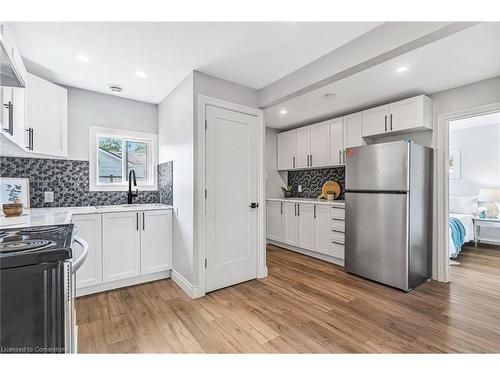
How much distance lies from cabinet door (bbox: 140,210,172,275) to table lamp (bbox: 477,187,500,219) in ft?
18.4

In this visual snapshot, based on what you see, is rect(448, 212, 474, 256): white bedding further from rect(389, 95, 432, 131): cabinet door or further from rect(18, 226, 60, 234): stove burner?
rect(18, 226, 60, 234): stove burner

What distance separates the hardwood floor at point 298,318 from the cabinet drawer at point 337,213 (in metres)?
0.83

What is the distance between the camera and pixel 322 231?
364cm

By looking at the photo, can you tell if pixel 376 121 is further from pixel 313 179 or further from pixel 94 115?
pixel 94 115

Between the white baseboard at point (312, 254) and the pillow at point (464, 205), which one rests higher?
the pillow at point (464, 205)

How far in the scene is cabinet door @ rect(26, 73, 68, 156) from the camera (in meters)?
2.25

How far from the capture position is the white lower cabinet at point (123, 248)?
2.49 meters

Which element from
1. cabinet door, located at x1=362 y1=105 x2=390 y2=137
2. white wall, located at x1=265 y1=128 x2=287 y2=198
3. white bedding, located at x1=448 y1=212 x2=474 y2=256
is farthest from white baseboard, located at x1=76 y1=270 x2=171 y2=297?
white bedding, located at x1=448 y1=212 x2=474 y2=256

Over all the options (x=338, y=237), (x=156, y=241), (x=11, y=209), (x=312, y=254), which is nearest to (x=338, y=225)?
(x=338, y=237)

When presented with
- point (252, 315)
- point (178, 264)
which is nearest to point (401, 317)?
point (252, 315)

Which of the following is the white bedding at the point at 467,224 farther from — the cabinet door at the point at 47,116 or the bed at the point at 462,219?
the cabinet door at the point at 47,116

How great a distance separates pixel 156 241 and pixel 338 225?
2446mm

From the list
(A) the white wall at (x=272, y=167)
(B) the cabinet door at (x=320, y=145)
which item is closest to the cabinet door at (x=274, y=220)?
(A) the white wall at (x=272, y=167)
